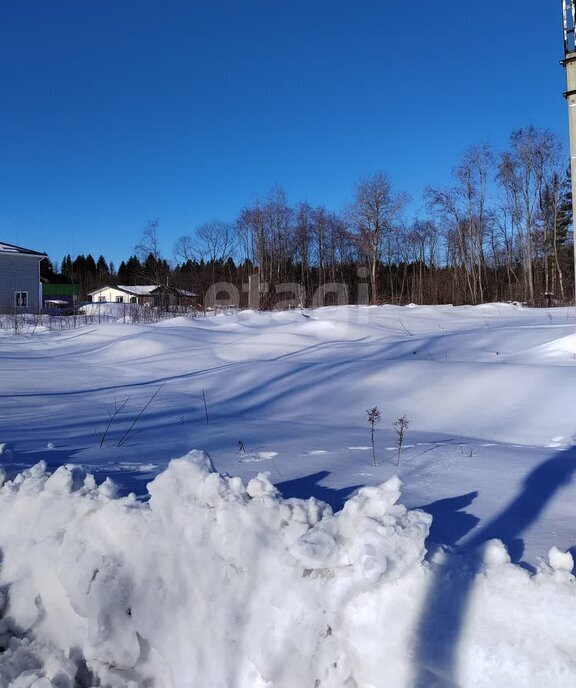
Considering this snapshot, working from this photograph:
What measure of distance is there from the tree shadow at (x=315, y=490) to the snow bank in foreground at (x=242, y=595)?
0.46 metres

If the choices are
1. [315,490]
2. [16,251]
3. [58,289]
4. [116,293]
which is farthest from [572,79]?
[58,289]

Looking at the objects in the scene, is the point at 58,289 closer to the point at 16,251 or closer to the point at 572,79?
the point at 16,251


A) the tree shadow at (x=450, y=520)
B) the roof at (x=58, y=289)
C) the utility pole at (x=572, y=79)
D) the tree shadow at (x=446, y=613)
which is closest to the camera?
the tree shadow at (x=446, y=613)

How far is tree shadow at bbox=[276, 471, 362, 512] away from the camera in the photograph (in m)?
2.31

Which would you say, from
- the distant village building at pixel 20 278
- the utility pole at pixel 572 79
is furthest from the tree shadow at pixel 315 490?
the distant village building at pixel 20 278

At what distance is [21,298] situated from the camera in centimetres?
2522

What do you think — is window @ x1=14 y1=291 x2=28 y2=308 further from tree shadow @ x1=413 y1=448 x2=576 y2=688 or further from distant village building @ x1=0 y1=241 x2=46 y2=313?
tree shadow @ x1=413 y1=448 x2=576 y2=688

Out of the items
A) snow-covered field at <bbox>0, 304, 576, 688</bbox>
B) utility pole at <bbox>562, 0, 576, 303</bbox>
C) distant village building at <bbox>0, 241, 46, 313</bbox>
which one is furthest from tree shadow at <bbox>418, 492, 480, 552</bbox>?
distant village building at <bbox>0, 241, 46, 313</bbox>

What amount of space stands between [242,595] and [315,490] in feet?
2.70

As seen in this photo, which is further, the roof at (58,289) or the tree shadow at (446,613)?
the roof at (58,289)

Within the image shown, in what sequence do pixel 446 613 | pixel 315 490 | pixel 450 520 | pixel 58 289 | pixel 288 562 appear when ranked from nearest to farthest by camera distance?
1. pixel 446 613
2. pixel 288 562
3. pixel 450 520
4. pixel 315 490
5. pixel 58 289

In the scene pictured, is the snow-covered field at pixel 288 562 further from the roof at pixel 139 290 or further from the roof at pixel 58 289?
the roof at pixel 58 289

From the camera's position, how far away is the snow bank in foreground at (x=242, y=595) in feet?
4.66

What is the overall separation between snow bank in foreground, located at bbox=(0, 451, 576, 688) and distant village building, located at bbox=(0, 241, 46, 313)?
24209mm
